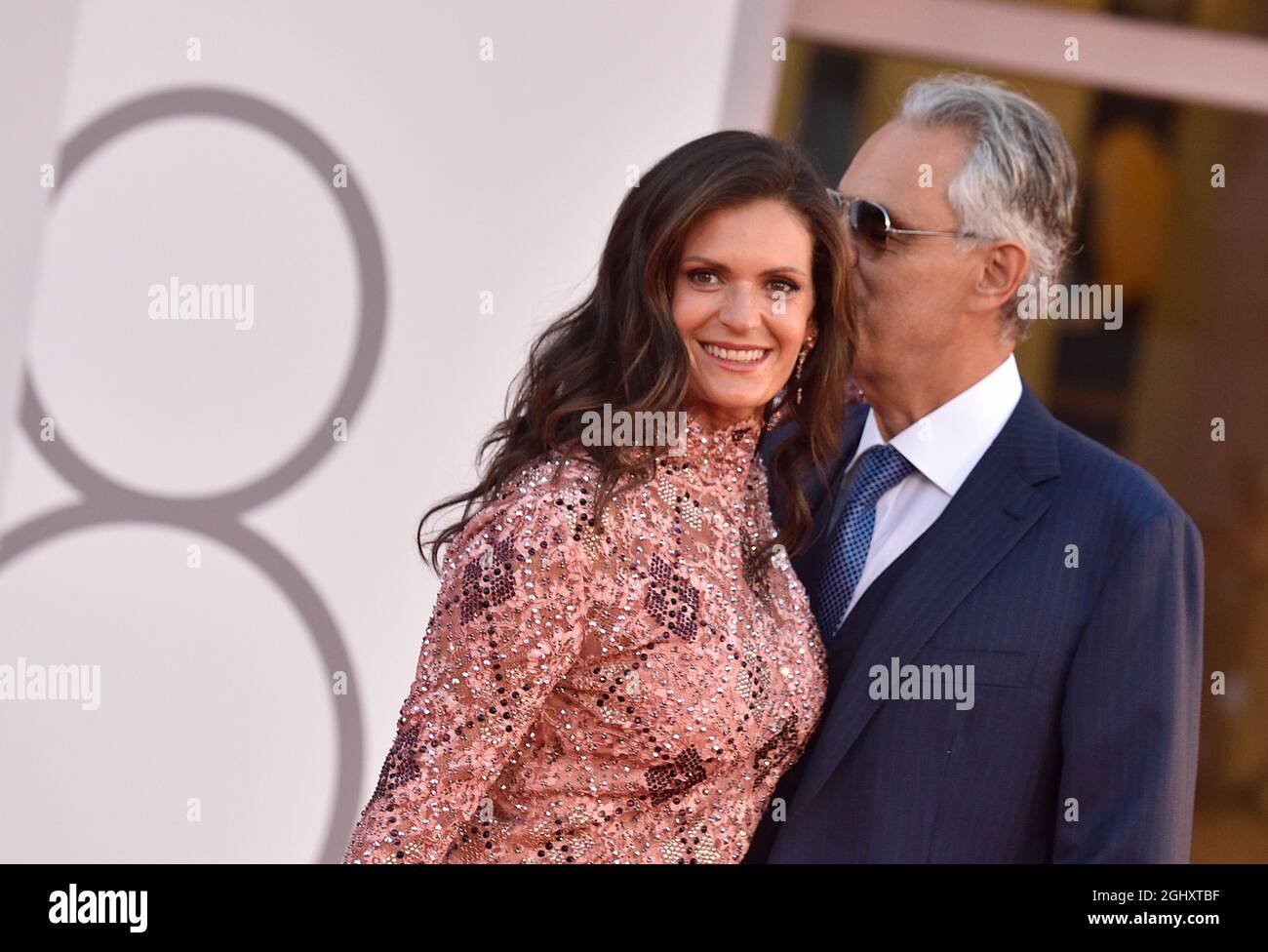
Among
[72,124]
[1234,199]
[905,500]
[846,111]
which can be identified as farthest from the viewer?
[1234,199]

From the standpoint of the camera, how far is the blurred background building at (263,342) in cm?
368

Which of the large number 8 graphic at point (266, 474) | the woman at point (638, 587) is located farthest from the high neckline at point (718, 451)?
the large number 8 graphic at point (266, 474)

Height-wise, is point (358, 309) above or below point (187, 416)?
above

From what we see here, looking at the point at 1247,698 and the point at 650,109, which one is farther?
the point at 1247,698

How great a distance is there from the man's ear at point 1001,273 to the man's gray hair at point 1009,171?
2 centimetres

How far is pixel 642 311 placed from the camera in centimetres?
221

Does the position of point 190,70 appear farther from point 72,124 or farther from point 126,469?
point 126,469

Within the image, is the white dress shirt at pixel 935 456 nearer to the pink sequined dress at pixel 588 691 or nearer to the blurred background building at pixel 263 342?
the pink sequined dress at pixel 588 691

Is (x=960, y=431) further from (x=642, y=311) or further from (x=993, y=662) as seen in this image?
(x=642, y=311)

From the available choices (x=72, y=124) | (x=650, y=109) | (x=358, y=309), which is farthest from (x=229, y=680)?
(x=650, y=109)

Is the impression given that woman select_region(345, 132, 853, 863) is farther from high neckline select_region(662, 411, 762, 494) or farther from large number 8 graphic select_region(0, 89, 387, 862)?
large number 8 graphic select_region(0, 89, 387, 862)
